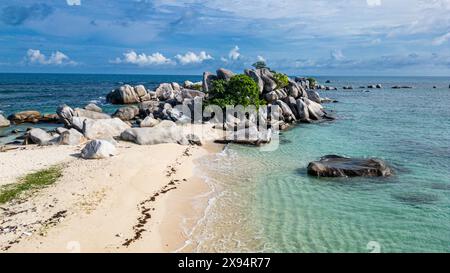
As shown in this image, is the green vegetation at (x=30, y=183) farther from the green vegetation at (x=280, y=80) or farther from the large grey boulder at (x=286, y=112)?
the green vegetation at (x=280, y=80)

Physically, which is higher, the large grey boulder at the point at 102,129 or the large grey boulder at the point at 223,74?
the large grey boulder at the point at 223,74

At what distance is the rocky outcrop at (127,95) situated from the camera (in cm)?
5872

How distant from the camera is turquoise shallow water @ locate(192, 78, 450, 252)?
12336mm

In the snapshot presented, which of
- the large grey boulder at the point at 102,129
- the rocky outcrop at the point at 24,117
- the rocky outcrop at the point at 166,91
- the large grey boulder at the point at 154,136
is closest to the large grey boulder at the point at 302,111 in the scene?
the large grey boulder at the point at 154,136

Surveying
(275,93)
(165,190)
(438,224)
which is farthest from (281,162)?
(275,93)

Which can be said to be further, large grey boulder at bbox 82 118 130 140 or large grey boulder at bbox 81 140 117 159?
large grey boulder at bbox 82 118 130 140

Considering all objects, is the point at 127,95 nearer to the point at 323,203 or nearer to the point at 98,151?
the point at 98,151

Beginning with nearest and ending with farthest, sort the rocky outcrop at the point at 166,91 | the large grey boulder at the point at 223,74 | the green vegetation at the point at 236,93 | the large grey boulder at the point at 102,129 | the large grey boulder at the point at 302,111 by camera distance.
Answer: the large grey boulder at the point at 102,129 → the green vegetation at the point at 236,93 → the large grey boulder at the point at 302,111 → the large grey boulder at the point at 223,74 → the rocky outcrop at the point at 166,91

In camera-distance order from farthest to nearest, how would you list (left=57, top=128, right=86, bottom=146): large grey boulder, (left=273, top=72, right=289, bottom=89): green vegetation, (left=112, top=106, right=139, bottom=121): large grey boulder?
(left=273, top=72, right=289, bottom=89): green vegetation < (left=112, top=106, right=139, bottom=121): large grey boulder < (left=57, top=128, right=86, bottom=146): large grey boulder

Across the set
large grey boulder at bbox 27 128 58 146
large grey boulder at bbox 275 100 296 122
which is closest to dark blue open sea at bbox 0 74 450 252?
large grey boulder at bbox 27 128 58 146

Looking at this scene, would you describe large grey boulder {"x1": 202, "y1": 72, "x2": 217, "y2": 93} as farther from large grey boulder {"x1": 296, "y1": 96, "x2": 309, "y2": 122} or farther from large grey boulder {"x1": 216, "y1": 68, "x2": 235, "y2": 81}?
large grey boulder {"x1": 296, "y1": 96, "x2": 309, "y2": 122}

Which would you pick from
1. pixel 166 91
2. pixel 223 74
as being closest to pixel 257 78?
pixel 223 74

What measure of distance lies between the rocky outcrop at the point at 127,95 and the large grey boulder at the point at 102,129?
1229 inches

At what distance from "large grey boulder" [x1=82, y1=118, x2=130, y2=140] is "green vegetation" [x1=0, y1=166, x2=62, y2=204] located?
835 centimetres
